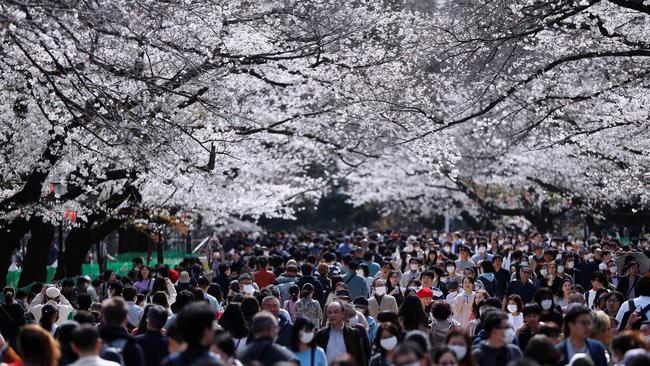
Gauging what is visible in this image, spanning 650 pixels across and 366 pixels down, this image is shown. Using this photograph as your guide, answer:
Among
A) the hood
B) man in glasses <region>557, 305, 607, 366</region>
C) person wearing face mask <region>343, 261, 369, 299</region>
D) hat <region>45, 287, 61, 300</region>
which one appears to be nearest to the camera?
man in glasses <region>557, 305, 607, 366</region>

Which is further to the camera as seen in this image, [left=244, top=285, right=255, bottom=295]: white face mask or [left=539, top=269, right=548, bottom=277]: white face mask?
[left=539, top=269, right=548, bottom=277]: white face mask

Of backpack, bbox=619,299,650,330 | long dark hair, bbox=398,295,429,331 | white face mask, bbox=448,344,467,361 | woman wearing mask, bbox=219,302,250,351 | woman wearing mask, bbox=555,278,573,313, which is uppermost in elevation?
woman wearing mask, bbox=555,278,573,313

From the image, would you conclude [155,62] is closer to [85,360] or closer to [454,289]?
[454,289]

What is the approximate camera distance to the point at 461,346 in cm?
790

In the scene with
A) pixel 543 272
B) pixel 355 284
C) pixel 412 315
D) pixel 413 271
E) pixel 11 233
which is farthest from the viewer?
pixel 11 233

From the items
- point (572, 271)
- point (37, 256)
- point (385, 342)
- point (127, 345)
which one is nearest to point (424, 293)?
point (385, 342)

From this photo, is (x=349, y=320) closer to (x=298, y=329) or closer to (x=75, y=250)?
(x=298, y=329)

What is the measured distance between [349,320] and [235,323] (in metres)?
1.22

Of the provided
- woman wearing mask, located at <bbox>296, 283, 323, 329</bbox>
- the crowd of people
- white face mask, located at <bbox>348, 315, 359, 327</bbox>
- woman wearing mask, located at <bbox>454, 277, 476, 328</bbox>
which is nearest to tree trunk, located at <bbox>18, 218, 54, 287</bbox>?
the crowd of people

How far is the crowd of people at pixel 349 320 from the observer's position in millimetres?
7457

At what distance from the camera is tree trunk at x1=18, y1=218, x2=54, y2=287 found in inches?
956

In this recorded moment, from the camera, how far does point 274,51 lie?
18625mm

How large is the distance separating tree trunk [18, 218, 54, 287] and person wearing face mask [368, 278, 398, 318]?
12572mm

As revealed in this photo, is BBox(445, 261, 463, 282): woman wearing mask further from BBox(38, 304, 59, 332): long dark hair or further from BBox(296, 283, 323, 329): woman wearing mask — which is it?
BBox(38, 304, 59, 332): long dark hair
